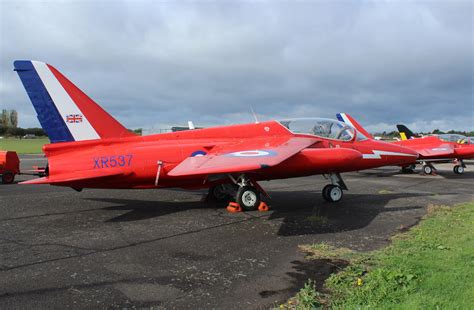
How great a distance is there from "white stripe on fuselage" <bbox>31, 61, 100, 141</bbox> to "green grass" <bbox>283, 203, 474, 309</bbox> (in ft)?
21.9

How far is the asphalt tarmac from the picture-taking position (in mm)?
4391

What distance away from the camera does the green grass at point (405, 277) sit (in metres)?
3.96

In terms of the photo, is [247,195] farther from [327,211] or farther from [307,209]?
[327,211]

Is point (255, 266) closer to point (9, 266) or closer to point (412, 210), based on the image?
point (9, 266)

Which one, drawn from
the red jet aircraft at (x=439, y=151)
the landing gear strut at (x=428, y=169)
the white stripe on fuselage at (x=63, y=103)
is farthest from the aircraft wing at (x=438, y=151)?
the white stripe on fuselage at (x=63, y=103)

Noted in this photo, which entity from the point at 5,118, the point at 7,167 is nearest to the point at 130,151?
the point at 7,167

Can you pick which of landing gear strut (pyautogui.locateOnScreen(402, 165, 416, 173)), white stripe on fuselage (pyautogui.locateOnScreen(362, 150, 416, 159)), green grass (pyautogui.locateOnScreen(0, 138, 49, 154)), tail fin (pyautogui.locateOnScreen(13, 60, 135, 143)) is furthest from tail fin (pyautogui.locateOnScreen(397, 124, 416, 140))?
green grass (pyautogui.locateOnScreen(0, 138, 49, 154))

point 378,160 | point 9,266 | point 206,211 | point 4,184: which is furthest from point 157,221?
point 4,184

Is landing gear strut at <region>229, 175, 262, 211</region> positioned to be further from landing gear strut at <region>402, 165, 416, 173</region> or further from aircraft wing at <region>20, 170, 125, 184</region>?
landing gear strut at <region>402, 165, 416, 173</region>

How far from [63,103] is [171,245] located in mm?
5479

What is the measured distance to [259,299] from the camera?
4250 mm

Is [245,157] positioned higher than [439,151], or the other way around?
[439,151]

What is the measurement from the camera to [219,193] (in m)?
11.4

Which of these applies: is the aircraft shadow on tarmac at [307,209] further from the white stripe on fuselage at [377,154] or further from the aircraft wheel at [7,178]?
the aircraft wheel at [7,178]
